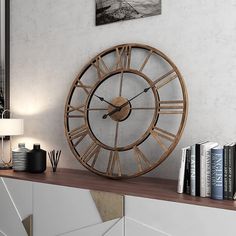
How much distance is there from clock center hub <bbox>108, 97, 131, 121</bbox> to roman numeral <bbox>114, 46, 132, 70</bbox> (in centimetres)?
19

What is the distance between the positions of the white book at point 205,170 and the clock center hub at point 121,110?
1.77 ft

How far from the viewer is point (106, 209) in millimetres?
1402

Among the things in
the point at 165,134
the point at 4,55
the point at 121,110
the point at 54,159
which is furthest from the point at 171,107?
the point at 4,55

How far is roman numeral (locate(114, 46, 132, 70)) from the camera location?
1.78 metres

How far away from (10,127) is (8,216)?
21.8 inches

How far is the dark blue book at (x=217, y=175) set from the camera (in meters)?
1.25

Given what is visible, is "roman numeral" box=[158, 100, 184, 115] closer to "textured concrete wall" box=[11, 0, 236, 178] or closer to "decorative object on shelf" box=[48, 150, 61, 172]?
"textured concrete wall" box=[11, 0, 236, 178]

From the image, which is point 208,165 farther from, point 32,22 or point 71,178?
point 32,22

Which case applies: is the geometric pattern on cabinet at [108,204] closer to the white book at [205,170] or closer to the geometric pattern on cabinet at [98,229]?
the geometric pattern on cabinet at [98,229]

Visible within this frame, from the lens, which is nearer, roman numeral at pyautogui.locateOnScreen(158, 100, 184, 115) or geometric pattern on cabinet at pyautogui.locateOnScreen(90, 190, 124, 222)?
geometric pattern on cabinet at pyautogui.locateOnScreen(90, 190, 124, 222)

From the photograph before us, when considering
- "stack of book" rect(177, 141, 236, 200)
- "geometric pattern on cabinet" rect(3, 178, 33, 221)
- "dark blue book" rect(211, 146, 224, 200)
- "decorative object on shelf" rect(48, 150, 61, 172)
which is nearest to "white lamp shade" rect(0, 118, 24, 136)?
"decorative object on shelf" rect(48, 150, 61, 172)

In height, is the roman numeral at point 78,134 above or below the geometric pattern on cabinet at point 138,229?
above

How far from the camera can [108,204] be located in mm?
1397

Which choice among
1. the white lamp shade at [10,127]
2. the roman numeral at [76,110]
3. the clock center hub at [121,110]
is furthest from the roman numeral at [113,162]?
the white lamp shade at [10,127]
